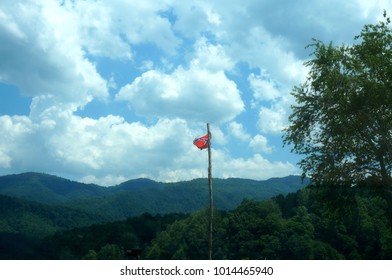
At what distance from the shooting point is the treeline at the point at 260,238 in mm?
101188

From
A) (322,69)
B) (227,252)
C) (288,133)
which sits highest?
(322,69)

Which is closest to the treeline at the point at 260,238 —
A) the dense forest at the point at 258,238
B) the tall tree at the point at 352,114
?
the dense forest at the point at 258,238

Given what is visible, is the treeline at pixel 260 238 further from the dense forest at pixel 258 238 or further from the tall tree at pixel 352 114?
the tall tree at pixel 352 114

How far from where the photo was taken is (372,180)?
3444 centimetres

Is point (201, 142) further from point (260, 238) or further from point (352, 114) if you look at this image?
point (260, 238)

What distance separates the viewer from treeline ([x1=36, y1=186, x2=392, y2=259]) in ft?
332

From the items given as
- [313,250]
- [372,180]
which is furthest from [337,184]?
[313,250]

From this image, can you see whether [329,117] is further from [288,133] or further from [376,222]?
[376,222]

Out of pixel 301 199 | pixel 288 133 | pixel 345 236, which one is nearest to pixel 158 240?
pixel 301 199

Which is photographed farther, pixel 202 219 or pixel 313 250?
pixel 202 219

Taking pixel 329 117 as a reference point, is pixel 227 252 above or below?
below
